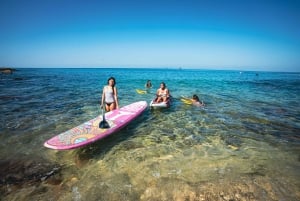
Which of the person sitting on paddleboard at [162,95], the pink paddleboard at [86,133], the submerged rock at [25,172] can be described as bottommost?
the submerged rock at [25,172]

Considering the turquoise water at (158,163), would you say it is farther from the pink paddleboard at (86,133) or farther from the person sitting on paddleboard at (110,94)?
the person sitting on paddleboard at (110,94)

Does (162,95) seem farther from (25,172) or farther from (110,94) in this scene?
(25,172)

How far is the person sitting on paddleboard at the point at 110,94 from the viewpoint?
848 cm

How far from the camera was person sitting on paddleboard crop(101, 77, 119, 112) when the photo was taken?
8.48 metres

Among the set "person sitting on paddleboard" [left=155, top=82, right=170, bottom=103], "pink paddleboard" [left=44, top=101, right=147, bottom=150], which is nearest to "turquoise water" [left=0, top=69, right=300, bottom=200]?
"pink paddleboard" [left=44, top=101, right=147, bottom=150]

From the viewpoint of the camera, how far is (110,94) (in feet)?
28.4

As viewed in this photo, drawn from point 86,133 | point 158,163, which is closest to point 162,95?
point 86,133

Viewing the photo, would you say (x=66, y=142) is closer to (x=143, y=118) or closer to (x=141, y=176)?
(x=141, y=176)

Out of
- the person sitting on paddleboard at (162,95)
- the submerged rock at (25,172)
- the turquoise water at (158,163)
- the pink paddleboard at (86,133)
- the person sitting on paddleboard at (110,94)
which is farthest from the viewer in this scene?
the person sitting on paddleboard at (162,95)

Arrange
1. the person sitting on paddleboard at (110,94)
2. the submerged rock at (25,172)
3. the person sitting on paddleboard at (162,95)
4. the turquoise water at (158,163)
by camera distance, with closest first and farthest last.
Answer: the turquoise water at (158,163) < the submerged rock at (25,172) < the person sitting on paddleboard at (110,94) < the person sitting on paddleboard at (162,95)

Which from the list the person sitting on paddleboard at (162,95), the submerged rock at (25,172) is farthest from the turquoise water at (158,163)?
the person sitting on paddleboard at (162,95)

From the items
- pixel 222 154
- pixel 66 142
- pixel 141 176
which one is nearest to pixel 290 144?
pixel 222 154

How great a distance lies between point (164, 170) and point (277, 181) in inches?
116

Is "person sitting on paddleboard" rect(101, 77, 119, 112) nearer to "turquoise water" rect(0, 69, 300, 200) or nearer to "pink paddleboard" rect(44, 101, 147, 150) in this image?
"pink paddleboard" rect(44, 101, 147, 150)
